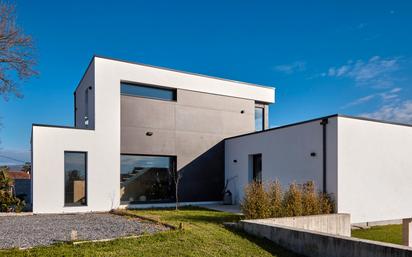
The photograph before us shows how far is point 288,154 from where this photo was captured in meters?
10.8

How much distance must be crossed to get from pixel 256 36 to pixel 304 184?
7.09 meters

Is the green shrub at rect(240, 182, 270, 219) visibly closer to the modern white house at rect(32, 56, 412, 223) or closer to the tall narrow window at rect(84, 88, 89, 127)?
the modern white house at rect(32, 56, 412, 223)

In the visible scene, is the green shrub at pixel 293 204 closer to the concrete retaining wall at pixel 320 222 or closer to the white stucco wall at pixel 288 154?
the concrete retaining wall at pixel 320 222

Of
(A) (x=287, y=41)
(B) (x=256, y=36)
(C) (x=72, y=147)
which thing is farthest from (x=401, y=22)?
(C) (x=72, y=147)

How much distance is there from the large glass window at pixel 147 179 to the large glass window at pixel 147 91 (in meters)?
2.61

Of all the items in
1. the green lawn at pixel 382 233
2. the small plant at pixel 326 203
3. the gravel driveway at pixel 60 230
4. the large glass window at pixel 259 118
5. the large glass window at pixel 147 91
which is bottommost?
the green lawn at pixel 382 233

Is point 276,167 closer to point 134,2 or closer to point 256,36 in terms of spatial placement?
point 256,36

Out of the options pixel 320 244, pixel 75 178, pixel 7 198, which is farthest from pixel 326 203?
pixel 7 198

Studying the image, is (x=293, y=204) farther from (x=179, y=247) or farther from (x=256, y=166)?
(x=256, y=166)

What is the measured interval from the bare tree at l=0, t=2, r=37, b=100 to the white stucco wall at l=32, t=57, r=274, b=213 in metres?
1.82

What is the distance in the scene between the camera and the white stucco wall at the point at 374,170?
924 cm

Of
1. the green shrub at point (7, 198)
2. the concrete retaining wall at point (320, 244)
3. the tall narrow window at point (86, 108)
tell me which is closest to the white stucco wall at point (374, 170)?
the concrete retaining wall at point (320, 244)

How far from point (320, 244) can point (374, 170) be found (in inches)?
220

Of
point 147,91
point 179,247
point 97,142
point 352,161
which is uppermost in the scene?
point 147,91
